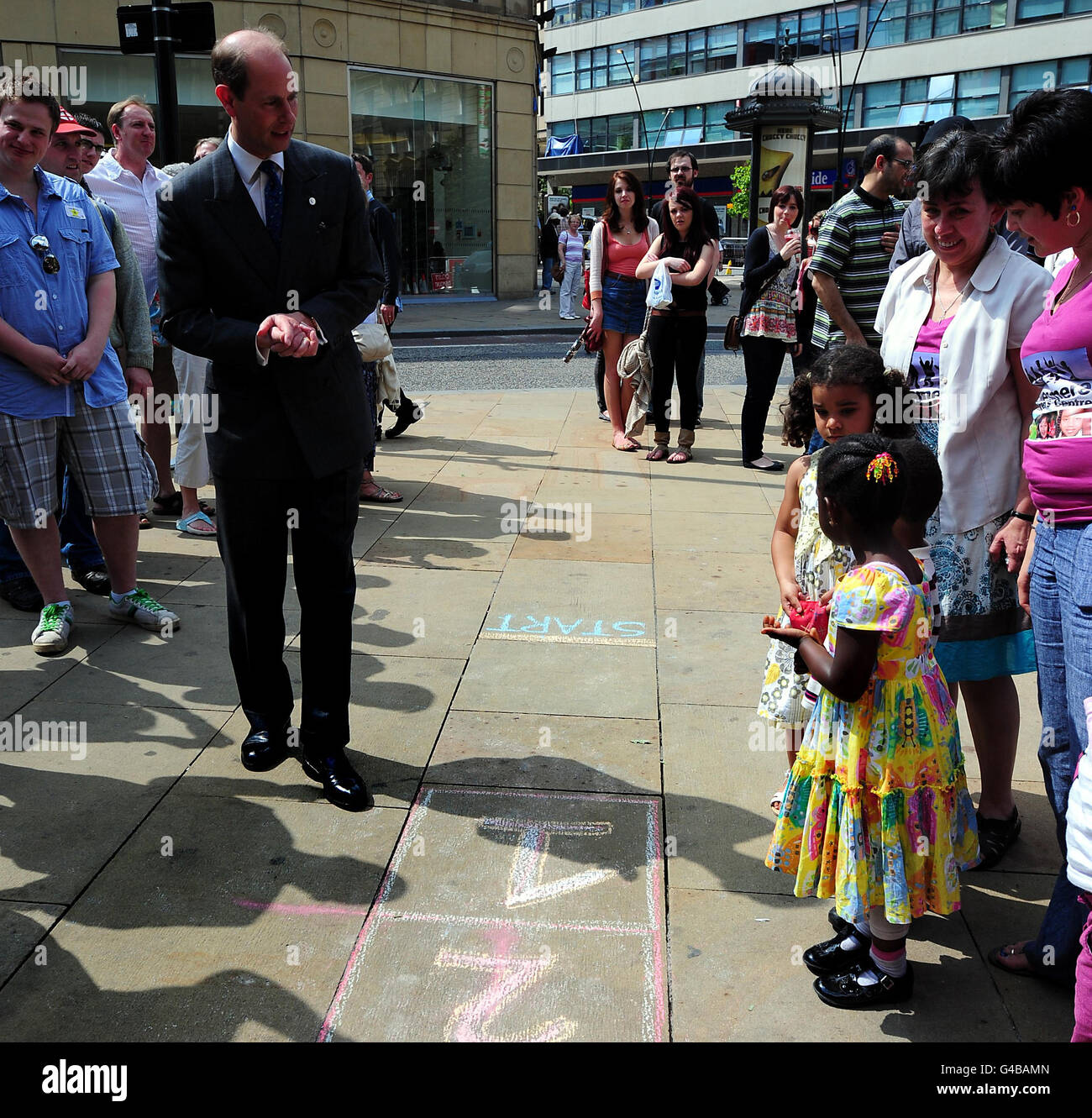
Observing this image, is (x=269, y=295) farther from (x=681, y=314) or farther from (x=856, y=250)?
(x=681, y=314)

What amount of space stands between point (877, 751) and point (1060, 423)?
0.82 m

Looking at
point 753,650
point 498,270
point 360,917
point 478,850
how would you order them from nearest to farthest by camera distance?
point 360,917 < point 478,850 < point 753,650 < point 498,270

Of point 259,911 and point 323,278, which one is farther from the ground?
point 323,278

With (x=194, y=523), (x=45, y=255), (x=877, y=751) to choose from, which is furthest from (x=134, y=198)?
(x=877, y=751)

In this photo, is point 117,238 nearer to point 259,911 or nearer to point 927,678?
point 259,911

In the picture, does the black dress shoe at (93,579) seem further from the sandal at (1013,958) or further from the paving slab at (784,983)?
the sandal at (1013,958)

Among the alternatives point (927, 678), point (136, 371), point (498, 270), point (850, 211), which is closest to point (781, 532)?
point (927, 678)

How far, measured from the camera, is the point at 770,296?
320 inches

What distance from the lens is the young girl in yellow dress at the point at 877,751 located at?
247 cm

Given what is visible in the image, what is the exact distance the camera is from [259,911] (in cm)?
289

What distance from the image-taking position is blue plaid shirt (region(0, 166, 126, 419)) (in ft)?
14.6

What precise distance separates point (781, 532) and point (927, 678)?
0.81 m

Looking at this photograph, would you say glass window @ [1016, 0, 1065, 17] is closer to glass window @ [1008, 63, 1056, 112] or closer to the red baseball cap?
glass window @ [1008, 63, 1056, 112]

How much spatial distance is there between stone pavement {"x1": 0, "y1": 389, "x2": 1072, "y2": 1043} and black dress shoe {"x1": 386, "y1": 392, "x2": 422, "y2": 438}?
3778mm
